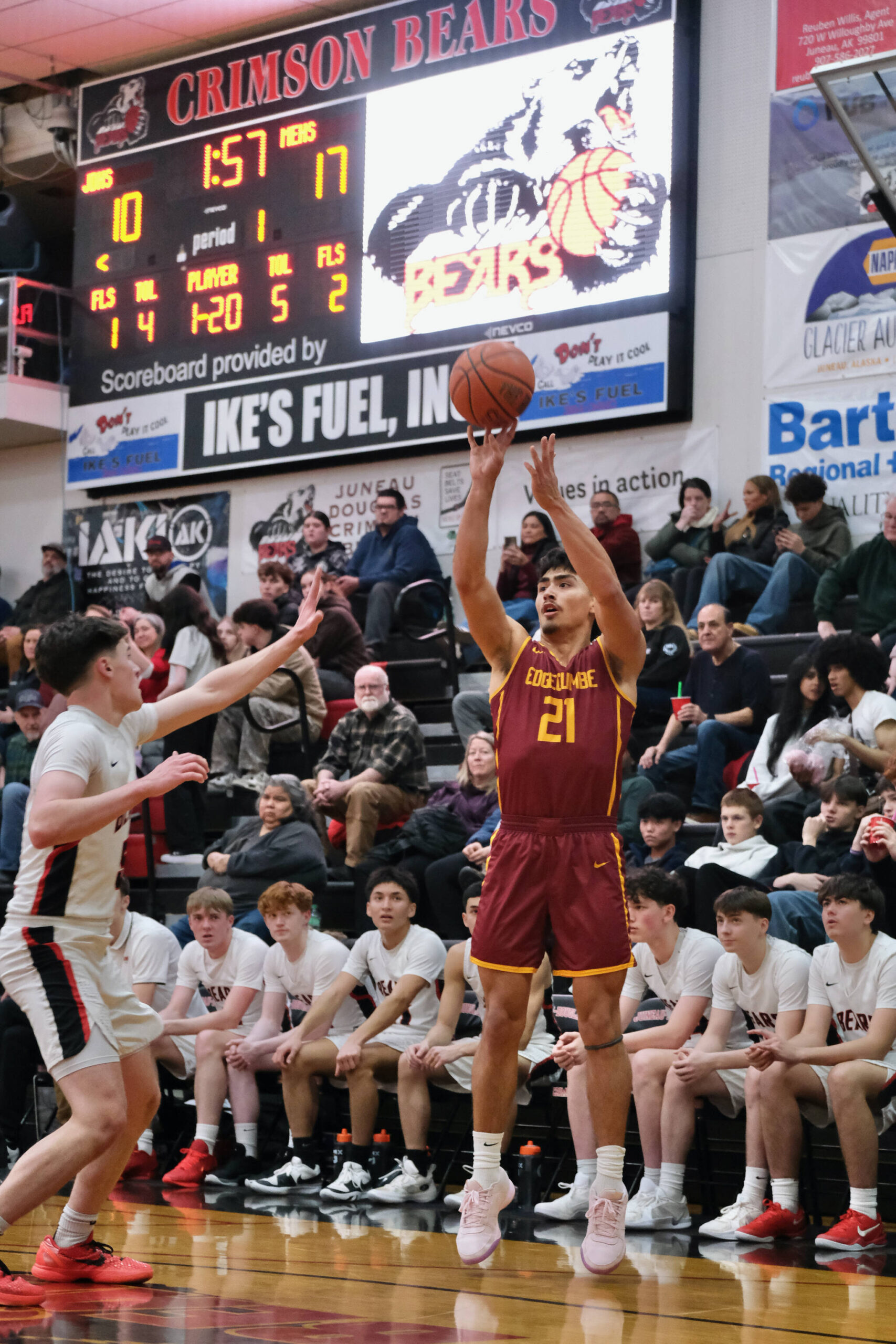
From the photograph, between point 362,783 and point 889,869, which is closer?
point 889,869

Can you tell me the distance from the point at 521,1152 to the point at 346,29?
9.48m

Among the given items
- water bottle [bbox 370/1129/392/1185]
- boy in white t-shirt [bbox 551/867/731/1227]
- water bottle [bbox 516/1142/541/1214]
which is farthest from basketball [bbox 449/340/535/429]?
water bottle [bbox 370/1129/392/1185]

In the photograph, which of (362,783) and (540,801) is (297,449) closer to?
(362,783)

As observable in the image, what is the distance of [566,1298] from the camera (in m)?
4.51

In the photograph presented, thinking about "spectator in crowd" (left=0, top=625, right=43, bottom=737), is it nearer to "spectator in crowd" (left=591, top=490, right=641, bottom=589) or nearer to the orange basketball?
"spectator in crowd" (left=591, top=490, right=641, bottom=589)

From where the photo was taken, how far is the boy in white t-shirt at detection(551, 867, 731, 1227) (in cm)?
633

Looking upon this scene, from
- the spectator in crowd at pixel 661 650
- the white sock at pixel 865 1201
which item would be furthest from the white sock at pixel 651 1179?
the spectator in crowd at pixel 661 650

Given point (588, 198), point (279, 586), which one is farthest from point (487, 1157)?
point (588, 198)

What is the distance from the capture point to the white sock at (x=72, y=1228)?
4695mm

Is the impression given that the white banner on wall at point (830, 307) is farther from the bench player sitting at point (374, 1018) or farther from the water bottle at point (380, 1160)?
the water bottle at point (380, 1160)

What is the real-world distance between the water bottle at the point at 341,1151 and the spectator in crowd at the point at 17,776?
3.69 meters

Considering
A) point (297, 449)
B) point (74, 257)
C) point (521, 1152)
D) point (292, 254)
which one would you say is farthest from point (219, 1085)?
point (74, 257)

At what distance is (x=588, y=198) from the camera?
11.0 metres

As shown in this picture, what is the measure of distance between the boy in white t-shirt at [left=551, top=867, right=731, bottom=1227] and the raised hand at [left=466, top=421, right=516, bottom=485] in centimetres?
217
